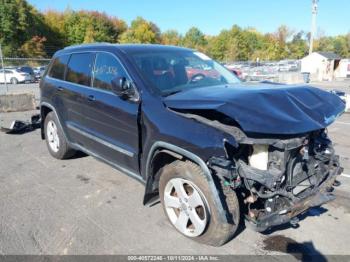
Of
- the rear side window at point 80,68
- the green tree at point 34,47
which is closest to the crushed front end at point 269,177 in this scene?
the rear side window at point 80,68

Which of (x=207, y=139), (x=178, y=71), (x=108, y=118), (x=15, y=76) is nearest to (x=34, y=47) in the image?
(x=15, y=76)

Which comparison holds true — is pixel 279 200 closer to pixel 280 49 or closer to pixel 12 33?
pixel 12 33

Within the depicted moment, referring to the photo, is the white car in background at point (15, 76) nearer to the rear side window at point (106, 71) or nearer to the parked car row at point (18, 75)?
the parked car row at point (18, 75)

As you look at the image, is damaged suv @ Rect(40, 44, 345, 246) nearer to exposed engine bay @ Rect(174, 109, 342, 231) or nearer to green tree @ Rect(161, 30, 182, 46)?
exposed engine bay @ Rect(174, 109, 342, 231)

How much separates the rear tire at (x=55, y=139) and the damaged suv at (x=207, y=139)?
1217mm

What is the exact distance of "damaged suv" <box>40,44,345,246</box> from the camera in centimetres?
280

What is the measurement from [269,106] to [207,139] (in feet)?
2.10

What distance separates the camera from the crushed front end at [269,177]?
9.04 ft

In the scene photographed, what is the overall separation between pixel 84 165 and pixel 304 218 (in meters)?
3.50

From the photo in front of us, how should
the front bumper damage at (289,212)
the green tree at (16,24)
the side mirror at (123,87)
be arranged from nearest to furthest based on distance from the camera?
the front bumper damage at (289,212), the side mirror at (123,87), the green tree at (16,24)

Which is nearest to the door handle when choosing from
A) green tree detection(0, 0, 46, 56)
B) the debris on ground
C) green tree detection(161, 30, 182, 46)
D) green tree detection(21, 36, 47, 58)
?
the debris on ground

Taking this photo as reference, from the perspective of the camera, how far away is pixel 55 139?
223 inches

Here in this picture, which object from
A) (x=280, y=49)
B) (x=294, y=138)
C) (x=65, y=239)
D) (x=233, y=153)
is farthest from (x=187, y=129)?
(x=280, y=49)

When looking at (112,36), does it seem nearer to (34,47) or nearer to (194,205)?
(34,47)
